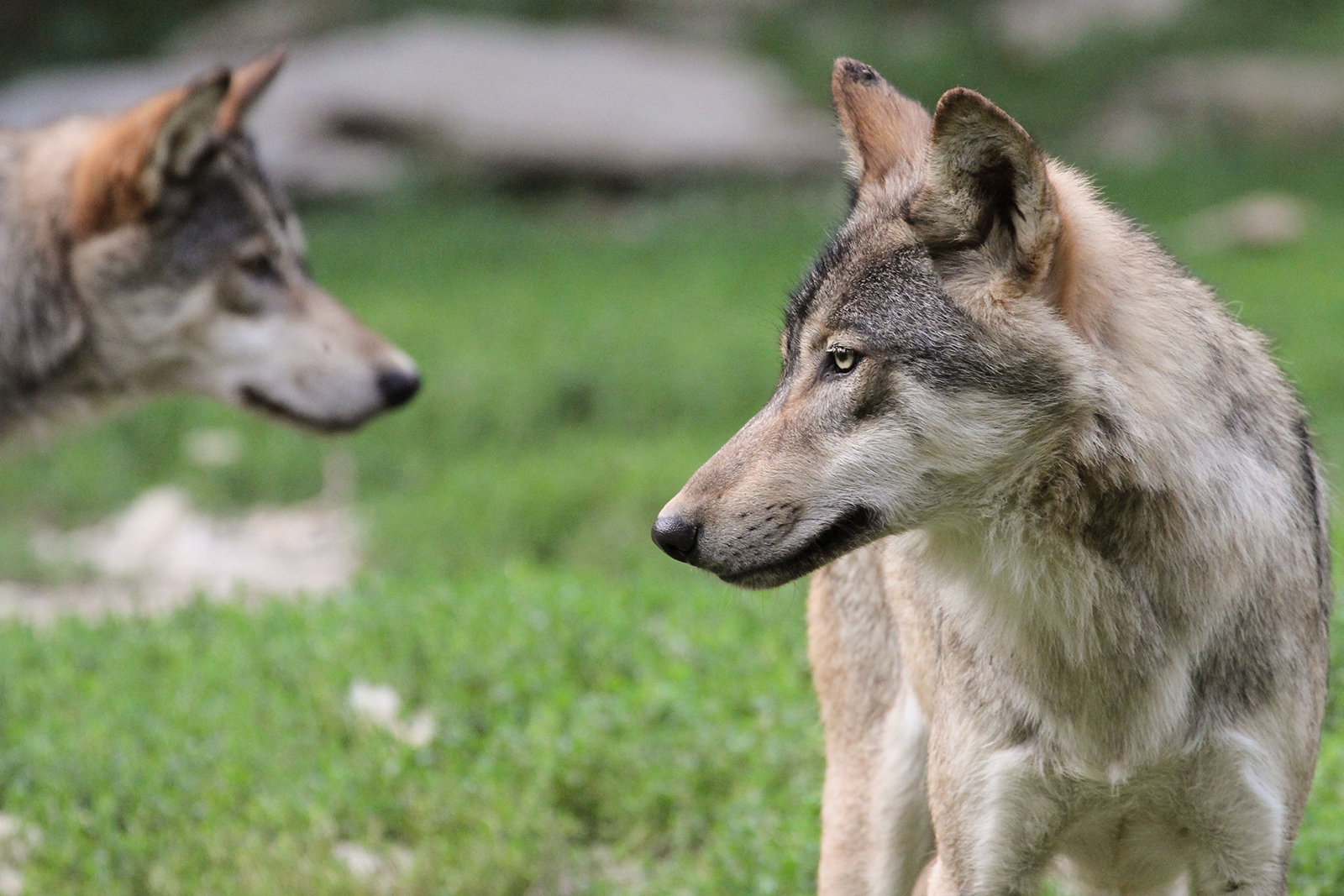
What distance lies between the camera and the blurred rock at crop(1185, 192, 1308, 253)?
12797 millimetres

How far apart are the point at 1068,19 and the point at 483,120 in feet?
24.3

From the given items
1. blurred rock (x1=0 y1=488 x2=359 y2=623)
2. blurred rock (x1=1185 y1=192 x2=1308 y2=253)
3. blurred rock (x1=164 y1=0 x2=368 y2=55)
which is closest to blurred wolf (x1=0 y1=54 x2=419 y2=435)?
blurred rock (x1=0 y1=488 x2=359 y2=623)

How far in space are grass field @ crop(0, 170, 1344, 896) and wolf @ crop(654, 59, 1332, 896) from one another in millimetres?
814

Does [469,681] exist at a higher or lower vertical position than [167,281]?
lower

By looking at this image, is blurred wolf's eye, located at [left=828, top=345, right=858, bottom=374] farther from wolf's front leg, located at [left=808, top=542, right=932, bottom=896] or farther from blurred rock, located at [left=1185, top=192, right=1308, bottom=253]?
blurred rock, located at [left=1185, top=192, right=1308, bottom=253]

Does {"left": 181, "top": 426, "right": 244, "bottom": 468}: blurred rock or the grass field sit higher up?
the grass field

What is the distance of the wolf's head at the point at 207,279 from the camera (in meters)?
5.20

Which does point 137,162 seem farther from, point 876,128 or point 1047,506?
point 1047,506

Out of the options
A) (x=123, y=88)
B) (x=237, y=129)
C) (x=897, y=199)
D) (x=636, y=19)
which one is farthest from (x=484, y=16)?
(x=897, y=199)

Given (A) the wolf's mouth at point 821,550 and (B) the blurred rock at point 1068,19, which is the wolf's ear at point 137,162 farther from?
(B) the blurred rock at point 1068,19

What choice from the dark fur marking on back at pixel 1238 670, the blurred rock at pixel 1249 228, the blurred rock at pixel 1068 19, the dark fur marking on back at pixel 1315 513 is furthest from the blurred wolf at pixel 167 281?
the blurred rock at pixel 1068 19

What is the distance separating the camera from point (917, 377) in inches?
109

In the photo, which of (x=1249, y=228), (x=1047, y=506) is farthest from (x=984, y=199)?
(x=1249, y=228)

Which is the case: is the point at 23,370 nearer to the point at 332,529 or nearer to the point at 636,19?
the point at 332,529
